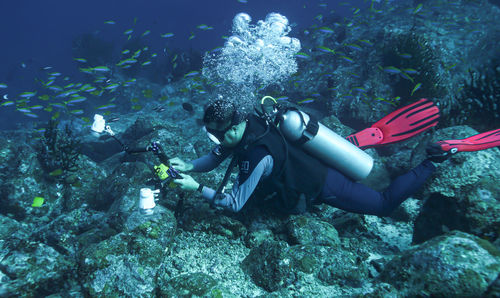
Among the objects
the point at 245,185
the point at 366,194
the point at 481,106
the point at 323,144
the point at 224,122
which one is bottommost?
the point at 366,194

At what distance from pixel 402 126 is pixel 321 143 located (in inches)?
86.8

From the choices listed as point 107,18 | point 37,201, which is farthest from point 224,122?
point 107,18

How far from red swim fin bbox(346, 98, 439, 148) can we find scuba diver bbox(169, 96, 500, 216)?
85 cm

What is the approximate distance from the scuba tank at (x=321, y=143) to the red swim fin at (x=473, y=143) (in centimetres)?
117

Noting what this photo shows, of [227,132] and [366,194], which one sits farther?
[366,194]

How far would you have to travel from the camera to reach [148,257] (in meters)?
2.63

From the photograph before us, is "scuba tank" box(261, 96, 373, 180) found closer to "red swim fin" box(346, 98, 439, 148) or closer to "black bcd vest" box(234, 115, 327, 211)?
"black bcd vest" box(234, 115, 327, 211)

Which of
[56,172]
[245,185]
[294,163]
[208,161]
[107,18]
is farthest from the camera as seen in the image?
[107,18]

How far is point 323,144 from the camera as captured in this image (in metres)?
3.40

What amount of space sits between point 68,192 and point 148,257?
13.9ft

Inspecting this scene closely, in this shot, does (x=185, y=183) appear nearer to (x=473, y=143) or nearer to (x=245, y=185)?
(x=245, y=185)

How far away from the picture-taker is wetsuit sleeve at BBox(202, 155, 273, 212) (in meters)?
2.88

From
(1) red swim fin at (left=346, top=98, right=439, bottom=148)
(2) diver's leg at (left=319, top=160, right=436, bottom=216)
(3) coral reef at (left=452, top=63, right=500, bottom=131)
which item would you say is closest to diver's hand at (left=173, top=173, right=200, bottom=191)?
(2) diver's leg at (left=319, top=160, right=436, bottom=216)

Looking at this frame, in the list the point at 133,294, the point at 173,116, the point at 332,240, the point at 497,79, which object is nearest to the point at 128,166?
the point at 133,294
